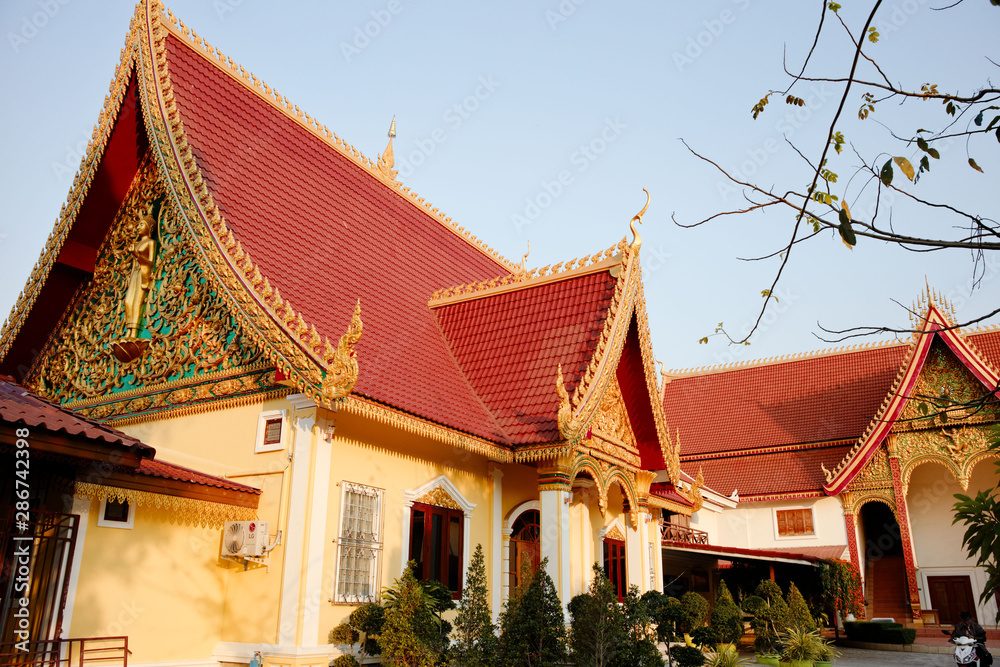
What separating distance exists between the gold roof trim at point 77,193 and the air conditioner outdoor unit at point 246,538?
477 centimetres

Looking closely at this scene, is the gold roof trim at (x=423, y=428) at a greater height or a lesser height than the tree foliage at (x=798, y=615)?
greater

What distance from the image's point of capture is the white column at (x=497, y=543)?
10320 mm

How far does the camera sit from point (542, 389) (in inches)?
420

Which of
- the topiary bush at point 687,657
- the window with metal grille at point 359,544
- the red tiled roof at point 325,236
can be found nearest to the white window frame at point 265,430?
the window with metal grille at point 359,544

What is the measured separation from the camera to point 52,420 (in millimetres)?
6223

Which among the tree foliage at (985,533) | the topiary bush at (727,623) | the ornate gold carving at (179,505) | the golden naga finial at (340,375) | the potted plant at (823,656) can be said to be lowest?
the potted plant at (823,656)

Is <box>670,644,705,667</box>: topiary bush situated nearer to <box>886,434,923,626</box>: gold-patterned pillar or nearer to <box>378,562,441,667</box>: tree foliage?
<box>378,562,441,667</box>: tree foliage

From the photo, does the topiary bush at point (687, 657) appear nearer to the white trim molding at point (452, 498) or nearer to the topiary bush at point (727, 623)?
the white trim molding at point (452, 498)

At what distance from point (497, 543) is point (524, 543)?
16.5 inches

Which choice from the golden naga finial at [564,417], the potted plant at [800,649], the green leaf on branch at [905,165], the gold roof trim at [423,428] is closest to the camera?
the green leaf on branch at [905,165]

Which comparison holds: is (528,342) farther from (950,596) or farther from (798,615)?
(950,596)

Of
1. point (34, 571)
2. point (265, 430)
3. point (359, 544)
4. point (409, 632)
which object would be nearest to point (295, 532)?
point (359, 544)

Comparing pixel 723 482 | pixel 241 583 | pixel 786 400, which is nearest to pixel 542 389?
pixel 241 583

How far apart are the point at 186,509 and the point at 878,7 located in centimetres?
703
